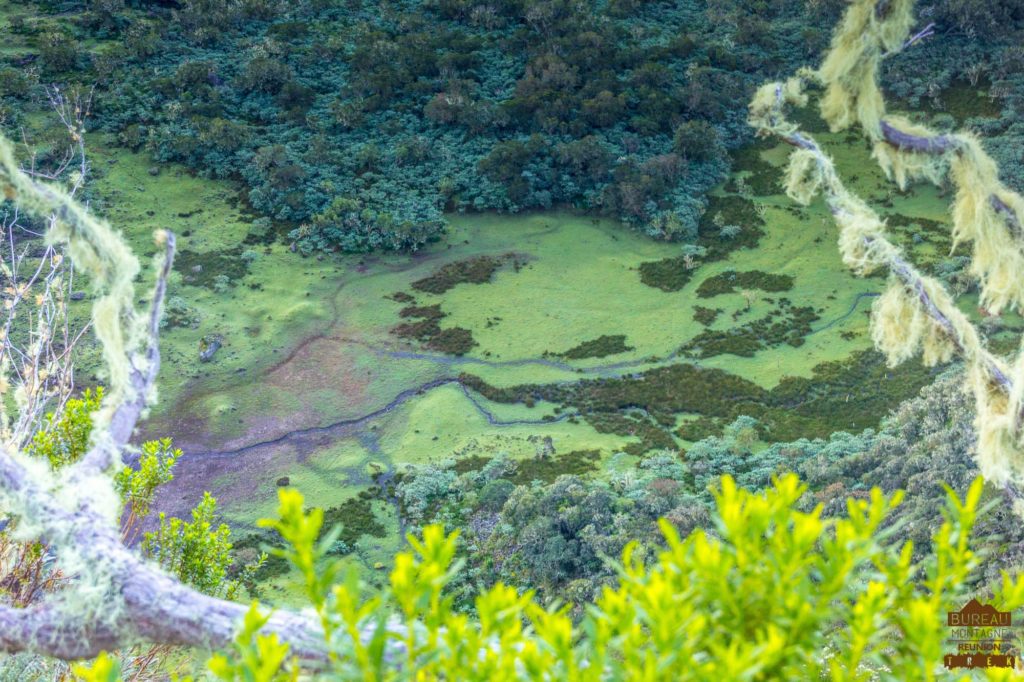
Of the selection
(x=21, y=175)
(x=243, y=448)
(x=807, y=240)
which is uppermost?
(x=21, y=175)

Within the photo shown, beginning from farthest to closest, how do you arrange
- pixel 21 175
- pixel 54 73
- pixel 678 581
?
pixel 54 73, pixel 21 175, pixel 678 581

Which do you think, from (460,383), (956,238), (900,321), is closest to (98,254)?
(900,321)

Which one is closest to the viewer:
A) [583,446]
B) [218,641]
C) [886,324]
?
[218,641]

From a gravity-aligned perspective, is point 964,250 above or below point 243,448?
above

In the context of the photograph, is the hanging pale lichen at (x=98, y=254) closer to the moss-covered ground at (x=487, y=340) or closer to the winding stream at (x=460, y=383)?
the moss-covered ground at (x=487, y=340)

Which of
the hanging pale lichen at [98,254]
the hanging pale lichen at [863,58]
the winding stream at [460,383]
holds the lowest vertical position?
the winding stream at [460,383]

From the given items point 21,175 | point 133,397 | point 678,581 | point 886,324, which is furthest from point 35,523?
point 886,324

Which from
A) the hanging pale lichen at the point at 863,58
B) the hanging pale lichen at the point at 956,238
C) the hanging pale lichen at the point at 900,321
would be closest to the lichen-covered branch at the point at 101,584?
the hanging pale lichen at the point at 956,238

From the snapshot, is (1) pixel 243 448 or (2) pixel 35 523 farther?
(1) pixel 243 448

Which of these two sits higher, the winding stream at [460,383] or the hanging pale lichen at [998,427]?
the hanging pale lichen at [998,427]

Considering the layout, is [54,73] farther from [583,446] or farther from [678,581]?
[678,581]

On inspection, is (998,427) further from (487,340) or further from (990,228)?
(487,340)
